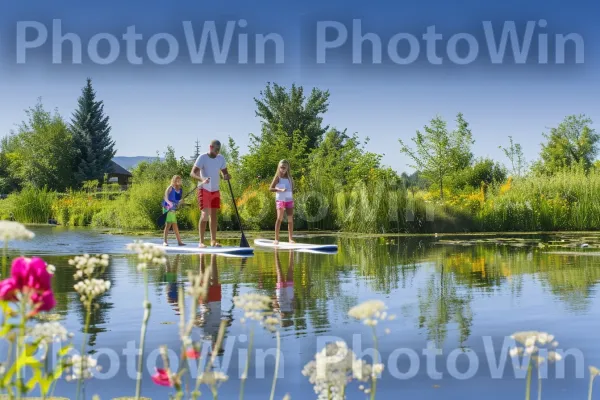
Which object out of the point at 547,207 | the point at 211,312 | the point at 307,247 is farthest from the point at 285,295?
the point at 547,207

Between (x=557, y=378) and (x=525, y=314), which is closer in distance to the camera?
(x=557, y=378)

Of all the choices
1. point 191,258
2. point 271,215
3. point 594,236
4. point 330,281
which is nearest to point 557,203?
point 594,236

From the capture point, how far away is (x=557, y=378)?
17.0ft

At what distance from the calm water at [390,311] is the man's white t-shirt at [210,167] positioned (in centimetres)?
129

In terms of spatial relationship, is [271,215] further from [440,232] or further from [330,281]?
[330,281]

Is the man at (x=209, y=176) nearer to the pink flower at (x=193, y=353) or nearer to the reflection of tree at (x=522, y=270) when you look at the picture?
the reflection of tree at (x=522, y=270)

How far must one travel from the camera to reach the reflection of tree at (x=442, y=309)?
21.7ft

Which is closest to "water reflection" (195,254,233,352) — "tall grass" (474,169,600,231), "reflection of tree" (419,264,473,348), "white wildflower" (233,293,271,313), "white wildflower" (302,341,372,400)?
"reflection of tree" (419,264,473,348)

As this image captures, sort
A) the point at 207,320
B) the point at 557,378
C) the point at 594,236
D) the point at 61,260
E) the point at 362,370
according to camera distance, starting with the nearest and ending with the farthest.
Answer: the point at 362,370
the point at 557,378
the point at 207,320
the point at 61,260
the point at 594,236

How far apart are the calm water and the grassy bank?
24.0 ft

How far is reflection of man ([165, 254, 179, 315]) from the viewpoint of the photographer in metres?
8.36

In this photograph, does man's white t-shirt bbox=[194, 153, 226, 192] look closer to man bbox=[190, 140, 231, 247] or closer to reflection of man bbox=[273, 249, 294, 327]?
man bbox=[190, 140, 231, 247]

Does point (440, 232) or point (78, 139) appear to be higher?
point (78, 139)

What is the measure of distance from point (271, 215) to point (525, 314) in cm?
1781
